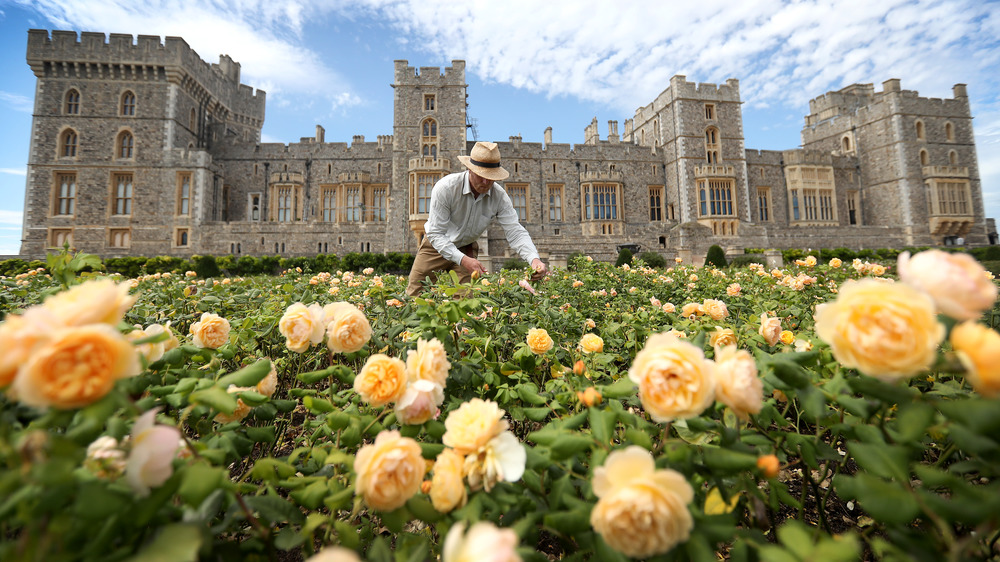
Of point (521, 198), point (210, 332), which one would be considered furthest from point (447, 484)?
point (521, 198)

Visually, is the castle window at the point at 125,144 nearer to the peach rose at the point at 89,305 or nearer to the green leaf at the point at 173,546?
the peach rose at the point at 89,305

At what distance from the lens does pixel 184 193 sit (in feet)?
69.4

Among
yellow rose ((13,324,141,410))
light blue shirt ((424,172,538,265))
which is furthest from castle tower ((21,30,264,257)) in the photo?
yellow rose ((13,324,141,410))

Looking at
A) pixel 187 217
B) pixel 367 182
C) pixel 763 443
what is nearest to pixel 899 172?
pixel 367 182

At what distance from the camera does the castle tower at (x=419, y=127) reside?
20812 mm

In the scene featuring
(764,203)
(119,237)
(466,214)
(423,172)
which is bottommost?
(466,214)

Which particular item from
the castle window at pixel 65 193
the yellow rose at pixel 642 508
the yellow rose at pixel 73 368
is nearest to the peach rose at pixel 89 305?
the yellow rose at pixel 73 368

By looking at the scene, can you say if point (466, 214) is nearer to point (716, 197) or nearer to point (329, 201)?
point (329, 201)

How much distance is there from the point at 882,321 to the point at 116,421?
1384mm

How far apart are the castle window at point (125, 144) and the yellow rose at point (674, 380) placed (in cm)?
2936

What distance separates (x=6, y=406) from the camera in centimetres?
83

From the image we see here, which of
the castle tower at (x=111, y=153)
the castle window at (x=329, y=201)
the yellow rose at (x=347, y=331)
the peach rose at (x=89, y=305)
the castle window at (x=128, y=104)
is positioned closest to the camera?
the peach rose at (x=89, y=305)

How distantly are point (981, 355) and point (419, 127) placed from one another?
22851 mm

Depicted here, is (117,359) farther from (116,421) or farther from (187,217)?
(187,217)
